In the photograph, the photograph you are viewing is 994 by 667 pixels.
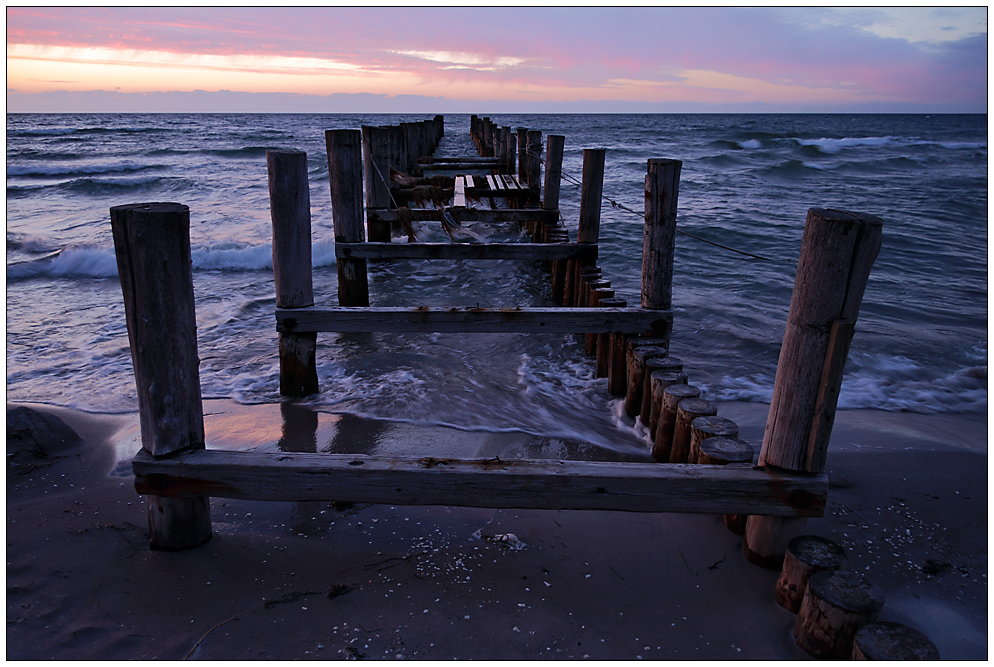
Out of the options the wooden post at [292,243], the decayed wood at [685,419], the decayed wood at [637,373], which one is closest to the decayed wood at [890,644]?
the decayed wood at [685,419]

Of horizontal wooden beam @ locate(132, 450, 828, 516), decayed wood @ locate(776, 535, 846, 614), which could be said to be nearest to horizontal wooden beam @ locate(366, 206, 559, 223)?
horizontal wooden beam @ locate(132, 450, 828, 516)

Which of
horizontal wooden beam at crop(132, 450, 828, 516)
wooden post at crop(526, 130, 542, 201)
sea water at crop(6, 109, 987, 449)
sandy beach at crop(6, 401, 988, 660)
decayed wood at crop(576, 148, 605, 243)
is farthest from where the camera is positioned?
wooden post at crop(526, 130, 542, 201)

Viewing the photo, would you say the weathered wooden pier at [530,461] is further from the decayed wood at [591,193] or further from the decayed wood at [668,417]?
the decayed wood at [591,193]

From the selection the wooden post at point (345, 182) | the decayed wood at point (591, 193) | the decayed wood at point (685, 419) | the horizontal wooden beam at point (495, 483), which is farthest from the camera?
the decayed wood at point (591, 193)

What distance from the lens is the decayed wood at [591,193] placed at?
Result: 546 cm

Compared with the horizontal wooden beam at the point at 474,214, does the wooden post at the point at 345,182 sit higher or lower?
higher

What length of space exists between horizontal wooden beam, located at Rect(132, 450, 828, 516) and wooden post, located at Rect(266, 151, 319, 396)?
1817 millimetres

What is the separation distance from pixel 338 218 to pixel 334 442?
241 centimetres

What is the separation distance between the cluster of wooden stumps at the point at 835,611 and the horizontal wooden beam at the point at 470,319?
2.15 metres

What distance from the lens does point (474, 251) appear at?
571 cm

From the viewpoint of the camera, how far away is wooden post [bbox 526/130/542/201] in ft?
28.0

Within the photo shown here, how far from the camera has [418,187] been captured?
8.00 meters

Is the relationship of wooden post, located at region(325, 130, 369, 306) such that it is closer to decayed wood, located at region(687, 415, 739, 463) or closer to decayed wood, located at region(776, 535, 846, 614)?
decayed wood, located at region(687, 415, 739, 463)

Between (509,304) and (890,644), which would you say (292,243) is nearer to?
(890,644)
